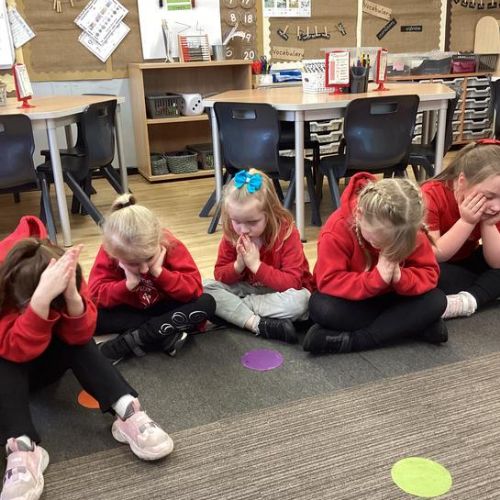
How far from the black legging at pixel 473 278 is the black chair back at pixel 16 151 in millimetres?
1843

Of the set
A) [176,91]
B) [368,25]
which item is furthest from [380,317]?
[368,25]

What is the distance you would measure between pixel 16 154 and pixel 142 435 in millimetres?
1783

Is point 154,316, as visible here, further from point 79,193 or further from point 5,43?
point 5,43

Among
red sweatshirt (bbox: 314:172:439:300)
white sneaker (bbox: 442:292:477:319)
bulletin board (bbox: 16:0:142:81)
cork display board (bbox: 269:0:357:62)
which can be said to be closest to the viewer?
red sweatshirt (bbox: 314:172:439:300)

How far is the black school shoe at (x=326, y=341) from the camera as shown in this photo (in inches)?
62.0

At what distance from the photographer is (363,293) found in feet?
5.07

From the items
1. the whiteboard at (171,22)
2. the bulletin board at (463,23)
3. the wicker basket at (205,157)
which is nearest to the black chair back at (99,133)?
the wicker basket at (205,157)

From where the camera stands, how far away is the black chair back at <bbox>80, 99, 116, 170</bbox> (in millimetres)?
2826

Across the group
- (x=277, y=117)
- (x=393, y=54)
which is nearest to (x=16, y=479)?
(x=277, y=117)

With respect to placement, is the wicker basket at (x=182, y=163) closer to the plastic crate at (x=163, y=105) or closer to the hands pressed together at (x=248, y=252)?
the plastic crate at (x=163, y=105)

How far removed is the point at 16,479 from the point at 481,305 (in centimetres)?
145

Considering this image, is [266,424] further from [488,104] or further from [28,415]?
[488,104]

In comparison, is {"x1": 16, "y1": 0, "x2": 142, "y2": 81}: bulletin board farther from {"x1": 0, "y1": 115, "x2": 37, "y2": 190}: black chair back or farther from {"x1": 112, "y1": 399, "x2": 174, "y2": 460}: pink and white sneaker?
{"x1": 112, "y1": 399, "x2": 174, "y2": 460}: pink and white sneaker

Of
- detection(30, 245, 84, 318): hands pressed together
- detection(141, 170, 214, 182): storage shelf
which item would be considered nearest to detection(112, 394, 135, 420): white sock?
detection(30, 245, 84, 318): hands pressed together
